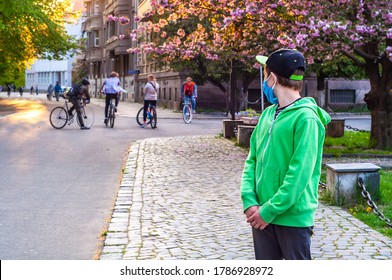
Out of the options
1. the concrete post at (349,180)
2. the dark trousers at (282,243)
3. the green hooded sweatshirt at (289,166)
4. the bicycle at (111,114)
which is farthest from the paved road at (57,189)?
the green hooded sweatshirt at (289,166)

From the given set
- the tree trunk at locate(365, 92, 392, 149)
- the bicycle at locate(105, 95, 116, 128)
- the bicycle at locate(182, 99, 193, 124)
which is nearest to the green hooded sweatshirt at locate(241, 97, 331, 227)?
the tree trunk at locate(365, 92, 392, 149)

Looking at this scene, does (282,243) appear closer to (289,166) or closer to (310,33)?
(289,166)

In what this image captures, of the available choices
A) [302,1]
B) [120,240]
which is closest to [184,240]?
[120,240]

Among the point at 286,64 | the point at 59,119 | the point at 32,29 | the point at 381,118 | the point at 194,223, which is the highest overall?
the point at 32,29

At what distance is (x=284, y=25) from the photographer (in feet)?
54.2

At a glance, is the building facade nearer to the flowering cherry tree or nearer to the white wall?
the white wall

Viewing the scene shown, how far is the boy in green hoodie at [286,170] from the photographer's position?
158 inches

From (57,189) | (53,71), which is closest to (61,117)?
(57,189)

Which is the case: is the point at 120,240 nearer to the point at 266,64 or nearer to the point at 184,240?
the point at 184,240

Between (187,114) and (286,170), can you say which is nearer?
(286,170)

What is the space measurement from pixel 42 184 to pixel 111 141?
8.21 metres

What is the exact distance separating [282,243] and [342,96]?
43.5 metres

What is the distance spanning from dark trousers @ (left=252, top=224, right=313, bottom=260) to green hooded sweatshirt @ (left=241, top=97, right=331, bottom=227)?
1.8 inches

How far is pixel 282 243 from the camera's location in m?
4.12
